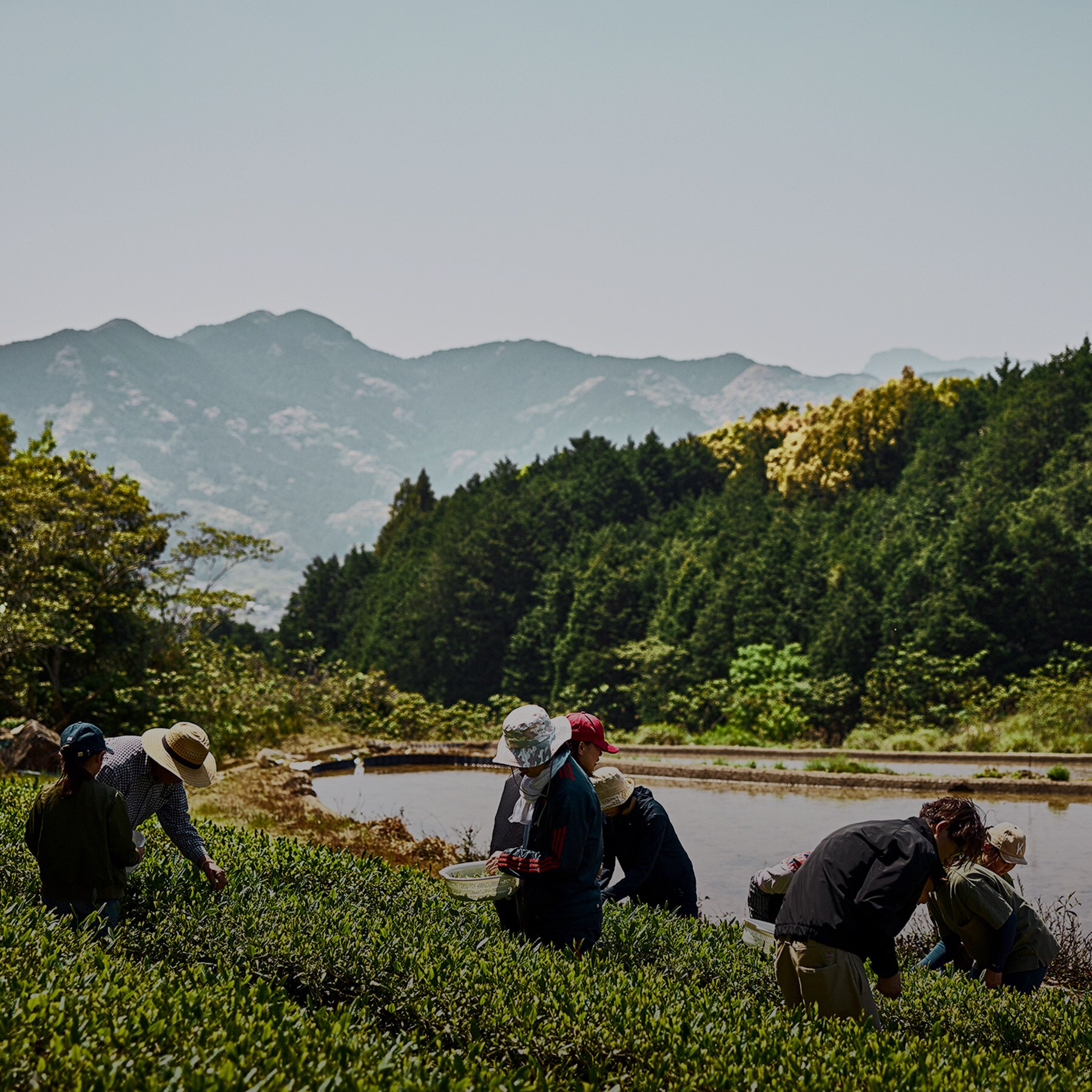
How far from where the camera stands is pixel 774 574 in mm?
35188

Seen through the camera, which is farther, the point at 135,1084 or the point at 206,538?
the point at 206,538

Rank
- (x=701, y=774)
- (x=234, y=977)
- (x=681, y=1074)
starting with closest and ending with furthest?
(x=681, y=1074), (x=234, y=977), (x=701, y=774)

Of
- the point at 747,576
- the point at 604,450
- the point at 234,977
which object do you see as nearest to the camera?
the point at 234,977

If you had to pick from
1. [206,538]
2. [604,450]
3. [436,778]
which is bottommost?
[436,778]

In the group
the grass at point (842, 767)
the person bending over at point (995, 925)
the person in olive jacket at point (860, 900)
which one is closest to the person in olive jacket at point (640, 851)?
the person bending over at point (995, 925)

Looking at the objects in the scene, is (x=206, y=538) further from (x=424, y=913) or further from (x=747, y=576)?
(x=424, y=913)

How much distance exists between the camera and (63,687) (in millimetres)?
15578

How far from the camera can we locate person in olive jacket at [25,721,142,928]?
15.7 feet

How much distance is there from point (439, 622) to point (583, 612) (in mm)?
8531

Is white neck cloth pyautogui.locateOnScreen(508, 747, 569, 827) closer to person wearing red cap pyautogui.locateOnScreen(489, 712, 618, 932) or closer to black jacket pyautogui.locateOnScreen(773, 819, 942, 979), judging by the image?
person wearing red cap pyautogui.locateOnScreen(489, 712, 618, 932)

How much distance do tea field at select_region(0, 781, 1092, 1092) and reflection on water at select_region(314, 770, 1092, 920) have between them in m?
4.37

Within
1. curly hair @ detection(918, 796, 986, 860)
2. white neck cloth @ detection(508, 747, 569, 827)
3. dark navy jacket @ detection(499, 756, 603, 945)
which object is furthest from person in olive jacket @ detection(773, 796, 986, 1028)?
white neck cloth @ detection(508, 747, 569, 827)

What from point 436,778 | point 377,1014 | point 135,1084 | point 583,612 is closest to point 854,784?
point 436,778

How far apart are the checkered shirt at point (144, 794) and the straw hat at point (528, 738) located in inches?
78.3
